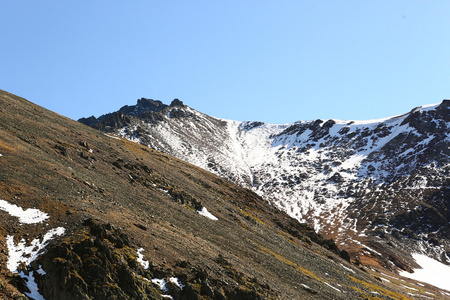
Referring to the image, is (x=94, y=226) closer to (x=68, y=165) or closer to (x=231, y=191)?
(x=68, y=165)

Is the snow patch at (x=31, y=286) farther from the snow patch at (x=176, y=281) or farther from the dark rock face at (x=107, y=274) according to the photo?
the snow patch at (x=176, y=281)

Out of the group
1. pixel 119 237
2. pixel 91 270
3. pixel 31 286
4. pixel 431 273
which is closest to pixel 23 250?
pixel 31 286

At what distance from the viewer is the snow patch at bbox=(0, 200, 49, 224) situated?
3072cm

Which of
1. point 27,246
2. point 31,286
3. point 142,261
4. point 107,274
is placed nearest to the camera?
point 31,286

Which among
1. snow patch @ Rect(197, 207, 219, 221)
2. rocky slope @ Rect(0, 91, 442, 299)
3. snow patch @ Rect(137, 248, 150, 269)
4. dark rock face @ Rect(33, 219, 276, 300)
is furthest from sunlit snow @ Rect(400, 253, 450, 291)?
snow patch @ Rect(137, 248, 150, 269)

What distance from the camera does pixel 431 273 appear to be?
131875mm

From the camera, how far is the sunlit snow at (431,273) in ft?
403

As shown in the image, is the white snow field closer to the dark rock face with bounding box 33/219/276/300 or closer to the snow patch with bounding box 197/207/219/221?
the dark rock face with bounding box 33/219/276/300

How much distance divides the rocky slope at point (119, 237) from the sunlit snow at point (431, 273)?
61.0 meters

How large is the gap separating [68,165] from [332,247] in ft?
227

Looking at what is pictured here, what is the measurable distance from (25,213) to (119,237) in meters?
8.22

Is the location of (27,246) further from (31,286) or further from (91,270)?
(91,270)

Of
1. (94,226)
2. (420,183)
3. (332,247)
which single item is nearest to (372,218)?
(420,183)

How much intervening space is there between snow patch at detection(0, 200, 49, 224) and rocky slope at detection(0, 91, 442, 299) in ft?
0.25
